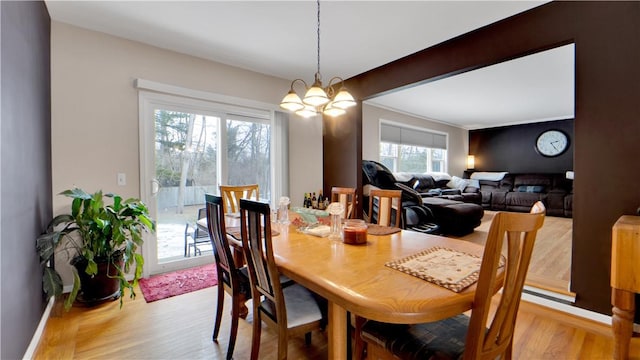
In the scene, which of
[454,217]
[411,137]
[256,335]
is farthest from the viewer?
[411,137]

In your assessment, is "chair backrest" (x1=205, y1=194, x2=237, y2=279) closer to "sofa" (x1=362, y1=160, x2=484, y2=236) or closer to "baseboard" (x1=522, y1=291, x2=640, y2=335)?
"baseboard" (x1=522, y1=291, x2=640, y2=335)

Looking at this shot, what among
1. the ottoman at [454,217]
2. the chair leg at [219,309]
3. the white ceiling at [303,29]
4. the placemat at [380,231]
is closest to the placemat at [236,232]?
the chair leg at [219,309]

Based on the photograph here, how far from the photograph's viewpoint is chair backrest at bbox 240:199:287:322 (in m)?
1.25

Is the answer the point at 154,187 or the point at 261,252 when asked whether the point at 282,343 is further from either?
the point at 154,187

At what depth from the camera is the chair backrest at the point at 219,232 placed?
1.61 m

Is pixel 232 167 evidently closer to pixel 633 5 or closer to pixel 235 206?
pixel 235 206

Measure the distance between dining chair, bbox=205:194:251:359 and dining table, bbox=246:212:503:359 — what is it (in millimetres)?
309

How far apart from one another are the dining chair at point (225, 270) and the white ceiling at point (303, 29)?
1688 millimetres

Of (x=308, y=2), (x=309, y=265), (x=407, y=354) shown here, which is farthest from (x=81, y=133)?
(x=407, y=354)

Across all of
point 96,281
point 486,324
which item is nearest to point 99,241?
point 96,281

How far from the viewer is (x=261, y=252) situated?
1.32m

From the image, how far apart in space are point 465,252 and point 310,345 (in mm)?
1147

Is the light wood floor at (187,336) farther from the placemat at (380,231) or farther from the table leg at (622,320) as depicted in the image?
the placemat at (380,231)

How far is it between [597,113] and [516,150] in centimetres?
653
